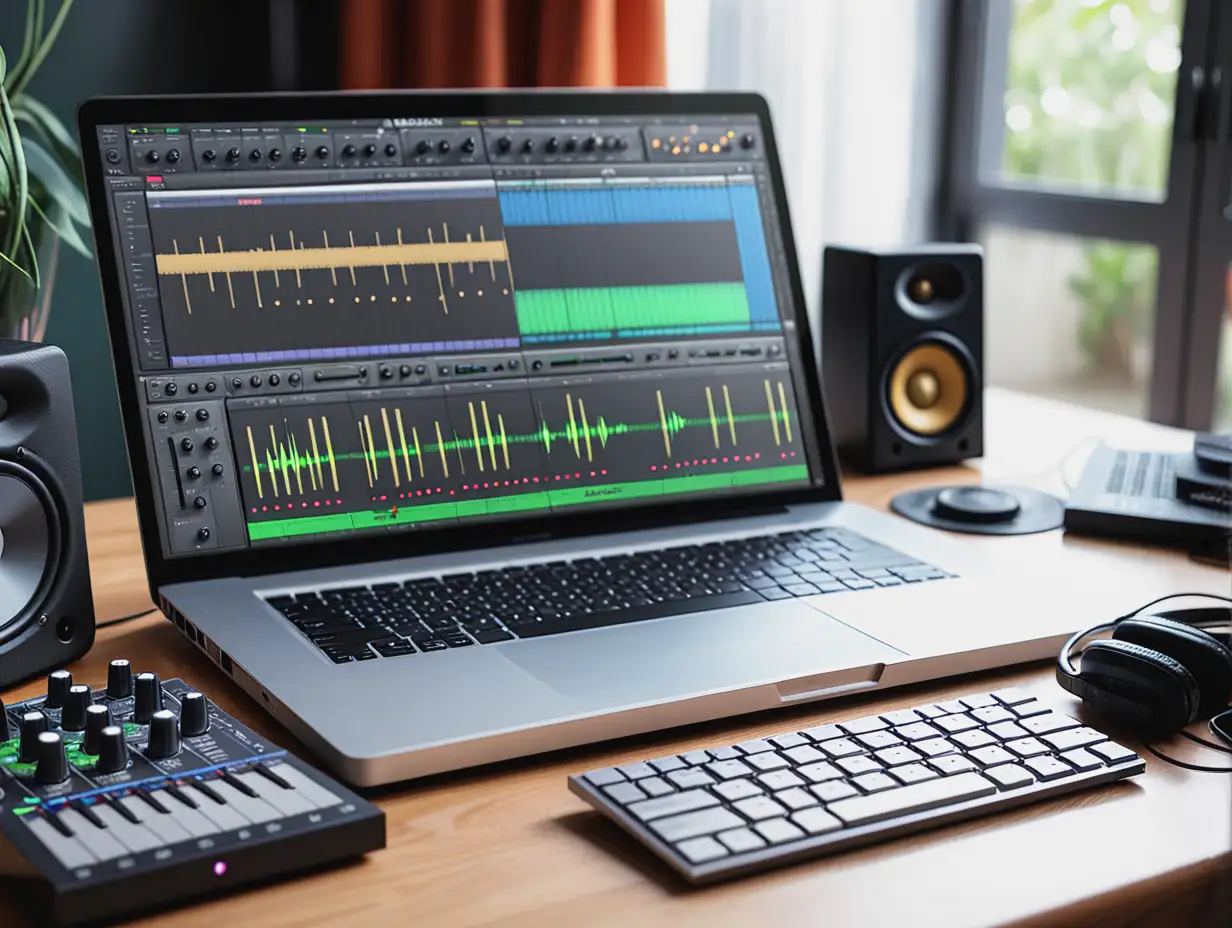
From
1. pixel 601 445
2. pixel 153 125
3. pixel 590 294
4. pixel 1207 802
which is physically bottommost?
pixel 1207 802

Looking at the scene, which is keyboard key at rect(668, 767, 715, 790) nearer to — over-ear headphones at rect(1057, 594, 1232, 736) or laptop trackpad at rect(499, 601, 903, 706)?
laptop trackpad at rect(499, 601, 903, 706)

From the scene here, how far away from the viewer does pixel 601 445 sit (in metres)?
1.10

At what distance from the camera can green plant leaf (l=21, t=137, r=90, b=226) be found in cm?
138

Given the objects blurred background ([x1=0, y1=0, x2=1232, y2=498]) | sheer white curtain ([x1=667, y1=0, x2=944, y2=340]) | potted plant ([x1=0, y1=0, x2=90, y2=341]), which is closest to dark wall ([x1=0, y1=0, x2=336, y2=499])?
blurred background ([x1=0, y1=0, x2=1232, y2=498])

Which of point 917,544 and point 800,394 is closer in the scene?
point 917,544

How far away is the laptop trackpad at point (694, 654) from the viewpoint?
0.78 metres

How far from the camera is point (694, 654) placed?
32.5 inches

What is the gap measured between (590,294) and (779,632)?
379 millimetres

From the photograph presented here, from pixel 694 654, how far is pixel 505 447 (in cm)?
30

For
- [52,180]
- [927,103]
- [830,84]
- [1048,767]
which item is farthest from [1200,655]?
[927,103]

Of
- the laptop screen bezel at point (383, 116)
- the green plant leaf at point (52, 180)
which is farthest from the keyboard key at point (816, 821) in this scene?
the green plant leaf at point (52, 180)

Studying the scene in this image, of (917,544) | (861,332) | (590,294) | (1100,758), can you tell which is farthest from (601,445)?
(1100,758)

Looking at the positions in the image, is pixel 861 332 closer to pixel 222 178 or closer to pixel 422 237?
pixel 422 237

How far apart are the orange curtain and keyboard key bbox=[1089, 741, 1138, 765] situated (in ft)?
5.33
